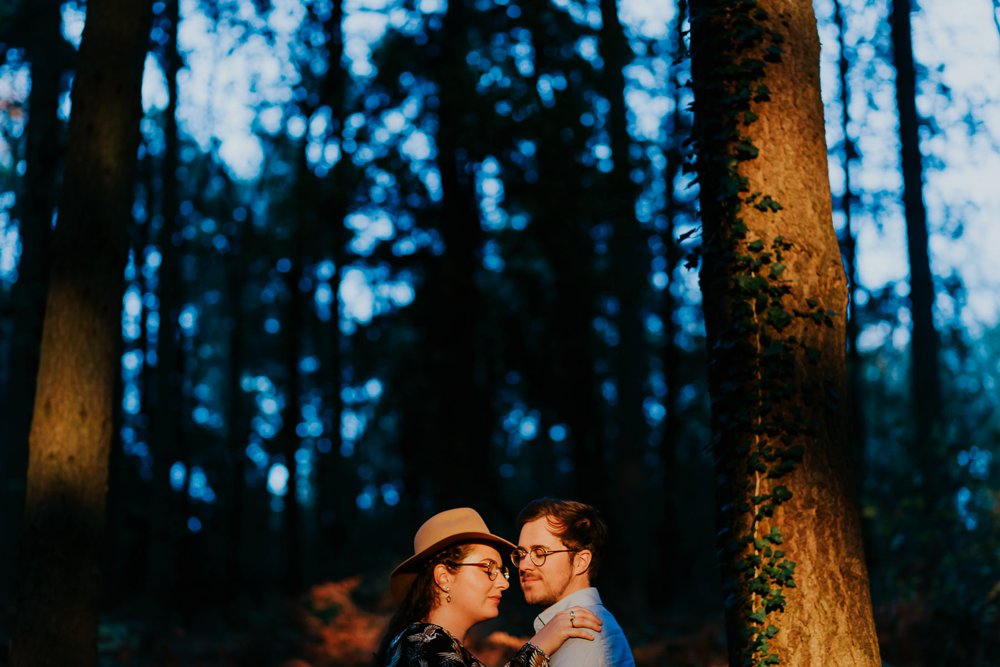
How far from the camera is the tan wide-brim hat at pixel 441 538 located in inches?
182

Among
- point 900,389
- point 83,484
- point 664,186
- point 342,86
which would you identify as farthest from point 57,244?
point 900,389

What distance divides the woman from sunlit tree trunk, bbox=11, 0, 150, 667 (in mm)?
4593

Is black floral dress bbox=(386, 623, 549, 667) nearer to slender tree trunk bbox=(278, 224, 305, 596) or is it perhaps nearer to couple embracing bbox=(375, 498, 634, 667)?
couple embracing bbox=(375, 498, 634, 667)

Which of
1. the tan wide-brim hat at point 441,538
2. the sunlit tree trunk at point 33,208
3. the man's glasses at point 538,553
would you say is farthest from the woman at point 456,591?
the sunlit tree trunk at point 33,208

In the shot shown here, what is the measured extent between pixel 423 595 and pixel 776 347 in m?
2.06

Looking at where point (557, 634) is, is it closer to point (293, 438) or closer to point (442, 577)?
point (442, 577)

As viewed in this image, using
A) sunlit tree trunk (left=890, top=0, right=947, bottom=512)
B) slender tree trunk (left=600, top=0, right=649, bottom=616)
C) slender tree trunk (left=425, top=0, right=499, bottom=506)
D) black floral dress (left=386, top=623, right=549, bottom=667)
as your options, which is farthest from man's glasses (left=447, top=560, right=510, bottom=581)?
sunlit tree trunk (left=890, top=0, right=947, bottom=512)

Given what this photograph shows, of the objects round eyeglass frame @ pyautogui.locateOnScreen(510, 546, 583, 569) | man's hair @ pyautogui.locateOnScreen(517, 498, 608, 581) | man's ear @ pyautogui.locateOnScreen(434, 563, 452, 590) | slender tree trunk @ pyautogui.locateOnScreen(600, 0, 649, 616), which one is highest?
slender tree trunk @ pyautogui.locateOnScreen(600, 0, 649, 616)

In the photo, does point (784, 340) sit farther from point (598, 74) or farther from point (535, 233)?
point (535, 233)

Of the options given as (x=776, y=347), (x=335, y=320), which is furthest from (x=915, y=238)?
(x=776, y=347)

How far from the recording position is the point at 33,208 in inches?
735

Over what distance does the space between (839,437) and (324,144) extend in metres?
23.2

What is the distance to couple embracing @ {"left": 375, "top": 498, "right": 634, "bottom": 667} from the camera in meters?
4.46

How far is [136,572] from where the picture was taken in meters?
33.2
